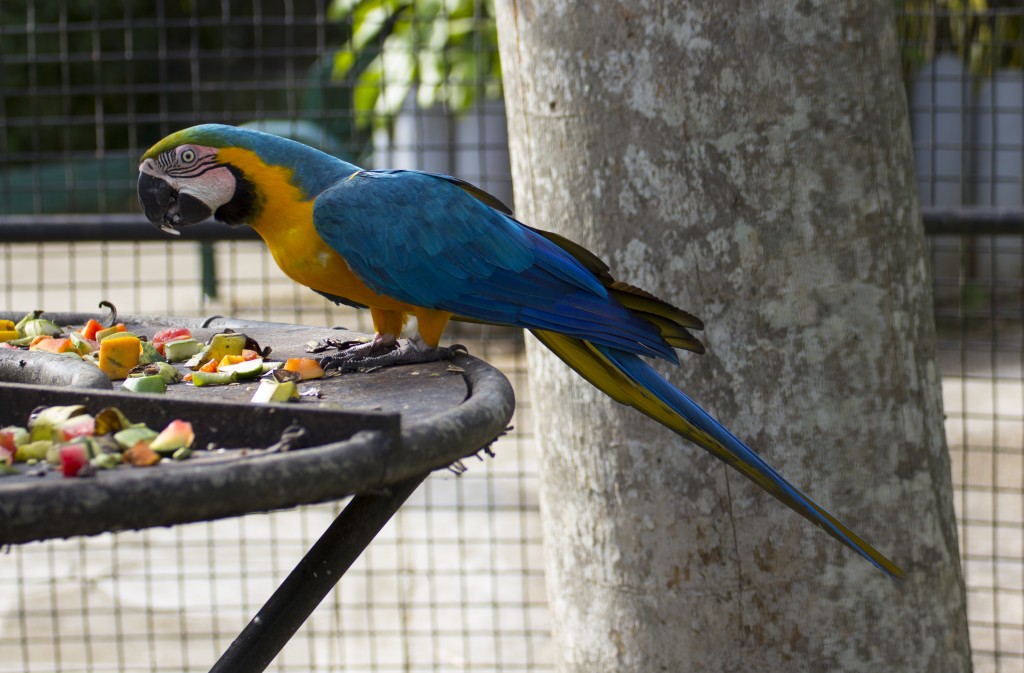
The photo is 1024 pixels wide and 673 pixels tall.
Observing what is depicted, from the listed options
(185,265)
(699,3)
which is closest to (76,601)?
(699,3)

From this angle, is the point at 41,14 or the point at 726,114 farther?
the point at 41,14

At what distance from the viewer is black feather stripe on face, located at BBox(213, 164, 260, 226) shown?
1519 millimetres

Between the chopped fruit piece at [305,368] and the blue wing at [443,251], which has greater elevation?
the blue wing at [443,251]

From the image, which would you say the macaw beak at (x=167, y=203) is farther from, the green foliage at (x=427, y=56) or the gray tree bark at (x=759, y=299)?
the green foliage at (x=427, y=56)

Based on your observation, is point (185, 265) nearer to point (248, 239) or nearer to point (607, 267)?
point (248, 239)

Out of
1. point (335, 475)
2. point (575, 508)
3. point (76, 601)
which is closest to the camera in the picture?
point (335, 475)

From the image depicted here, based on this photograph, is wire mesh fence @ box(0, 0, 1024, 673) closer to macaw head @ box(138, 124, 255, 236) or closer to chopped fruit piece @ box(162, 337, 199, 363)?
macaw head @ box(138, 124, 255, 236)

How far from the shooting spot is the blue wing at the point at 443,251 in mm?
1458

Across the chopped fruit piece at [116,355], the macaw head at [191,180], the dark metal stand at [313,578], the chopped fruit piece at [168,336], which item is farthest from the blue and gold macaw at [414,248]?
the dark metal stand at [313,578]

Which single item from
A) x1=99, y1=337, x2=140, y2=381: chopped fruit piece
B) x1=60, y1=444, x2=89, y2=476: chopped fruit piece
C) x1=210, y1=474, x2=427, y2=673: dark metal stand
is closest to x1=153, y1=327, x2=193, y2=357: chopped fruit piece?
x1=99, y1=337, x2=140, y2=381: chopped fruit piece

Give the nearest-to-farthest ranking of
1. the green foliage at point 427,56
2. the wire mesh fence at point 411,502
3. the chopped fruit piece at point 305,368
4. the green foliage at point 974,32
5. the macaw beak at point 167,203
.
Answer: the chopped fruit piece at point 305,368, the macaw beak at point 167,203, the wire mesh fence at point 411,502, the green foliage at point 427,56, the green foliage at point 974,32

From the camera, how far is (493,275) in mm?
1479

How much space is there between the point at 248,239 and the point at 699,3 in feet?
4.22

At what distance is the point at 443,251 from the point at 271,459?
70 centimetres
